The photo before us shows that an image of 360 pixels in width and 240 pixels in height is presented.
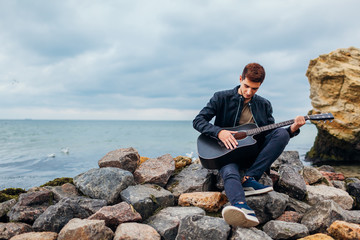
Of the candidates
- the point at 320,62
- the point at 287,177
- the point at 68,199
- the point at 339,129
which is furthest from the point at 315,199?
the point at 320,62

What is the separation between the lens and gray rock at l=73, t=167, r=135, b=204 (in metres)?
4.16

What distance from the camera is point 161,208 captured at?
162 inches

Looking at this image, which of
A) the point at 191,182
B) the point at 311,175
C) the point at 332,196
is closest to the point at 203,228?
the point at 191,182

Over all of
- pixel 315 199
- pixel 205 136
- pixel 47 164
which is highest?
pixel 205 136

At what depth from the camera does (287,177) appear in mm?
4727

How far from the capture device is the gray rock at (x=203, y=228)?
9.93 ft

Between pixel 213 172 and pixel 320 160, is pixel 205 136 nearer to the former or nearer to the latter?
pixel 213 172

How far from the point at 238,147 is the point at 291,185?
5.04ft

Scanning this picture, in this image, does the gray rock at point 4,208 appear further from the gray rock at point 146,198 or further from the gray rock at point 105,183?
the gray rock at point 146,198

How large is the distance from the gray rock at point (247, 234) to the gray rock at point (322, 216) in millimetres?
1021

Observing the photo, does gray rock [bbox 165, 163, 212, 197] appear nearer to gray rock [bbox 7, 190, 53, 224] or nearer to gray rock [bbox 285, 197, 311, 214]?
gray rock [bbox 285, 197, 311, 214]

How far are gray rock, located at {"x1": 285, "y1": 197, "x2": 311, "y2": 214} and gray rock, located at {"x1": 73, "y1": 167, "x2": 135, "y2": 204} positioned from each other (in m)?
2.65

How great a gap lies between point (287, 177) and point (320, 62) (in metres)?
11.7

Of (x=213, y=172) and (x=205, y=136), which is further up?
(x=205, y=136)
